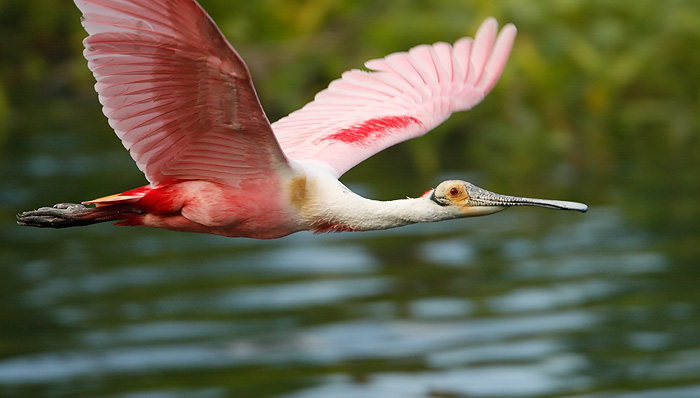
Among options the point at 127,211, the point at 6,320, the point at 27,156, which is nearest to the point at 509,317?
the point at 6,320

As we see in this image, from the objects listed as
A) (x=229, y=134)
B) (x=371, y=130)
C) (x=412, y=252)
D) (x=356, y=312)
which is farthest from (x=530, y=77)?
(x=229, y=134)

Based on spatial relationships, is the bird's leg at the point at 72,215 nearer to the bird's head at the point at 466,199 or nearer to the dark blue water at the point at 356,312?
the bird's head at the point at 466,199

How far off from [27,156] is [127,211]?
67.3ft

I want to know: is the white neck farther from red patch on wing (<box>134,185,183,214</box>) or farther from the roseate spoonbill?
red patch on wing (<box>134,185,183,214</box>)

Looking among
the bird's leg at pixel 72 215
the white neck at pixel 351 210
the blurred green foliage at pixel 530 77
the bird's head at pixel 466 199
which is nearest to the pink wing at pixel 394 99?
the white neck at pixel 351 210

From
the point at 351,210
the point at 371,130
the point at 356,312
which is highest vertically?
the point at 356,312

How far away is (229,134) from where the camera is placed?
6000 mm

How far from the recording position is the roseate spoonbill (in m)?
5.57

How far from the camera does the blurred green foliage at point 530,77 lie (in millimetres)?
22828

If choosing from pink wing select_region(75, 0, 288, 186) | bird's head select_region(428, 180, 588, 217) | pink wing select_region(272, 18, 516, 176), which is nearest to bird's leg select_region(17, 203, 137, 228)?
pink wing select_region(75, 0, 288, 186)

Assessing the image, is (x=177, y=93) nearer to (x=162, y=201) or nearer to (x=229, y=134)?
(x=229, y=134)

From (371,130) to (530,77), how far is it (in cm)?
1545

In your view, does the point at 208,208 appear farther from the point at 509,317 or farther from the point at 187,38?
the point at 509,317

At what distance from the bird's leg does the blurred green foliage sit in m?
14.8
